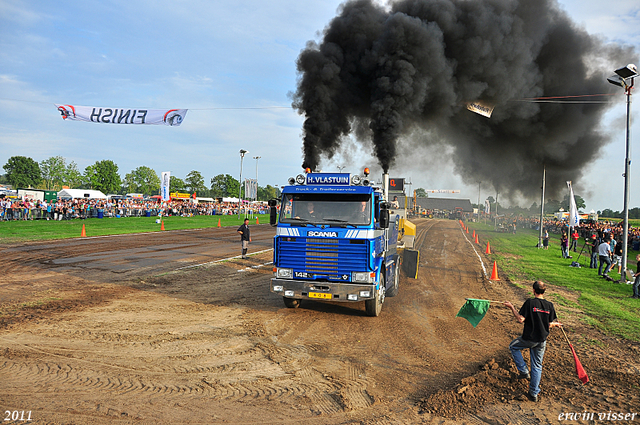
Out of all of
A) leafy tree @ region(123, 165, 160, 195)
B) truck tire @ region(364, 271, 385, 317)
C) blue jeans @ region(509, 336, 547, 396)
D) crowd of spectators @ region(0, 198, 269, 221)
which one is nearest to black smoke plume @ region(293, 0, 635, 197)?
truck tire @ region(364, 271, 385, 317)

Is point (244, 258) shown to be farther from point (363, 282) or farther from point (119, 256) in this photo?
point (363, 282)

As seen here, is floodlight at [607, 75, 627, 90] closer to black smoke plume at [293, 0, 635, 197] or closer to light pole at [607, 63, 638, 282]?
light pole at [607, 63, 638, 282]

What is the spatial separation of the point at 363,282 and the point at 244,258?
36.4 feet

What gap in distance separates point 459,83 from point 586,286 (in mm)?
11879

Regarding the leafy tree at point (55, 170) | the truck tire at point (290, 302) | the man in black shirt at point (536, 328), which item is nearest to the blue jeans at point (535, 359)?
the man in black shirt at point (536, 328)

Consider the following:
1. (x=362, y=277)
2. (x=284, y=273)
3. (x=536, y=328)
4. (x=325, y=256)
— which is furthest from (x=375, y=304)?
(x=536, y=328)

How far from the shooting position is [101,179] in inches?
3784

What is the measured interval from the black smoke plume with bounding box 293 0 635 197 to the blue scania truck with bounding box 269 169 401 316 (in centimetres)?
729

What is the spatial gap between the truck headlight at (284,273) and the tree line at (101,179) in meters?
99.0

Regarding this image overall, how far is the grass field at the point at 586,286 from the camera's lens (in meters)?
9.61

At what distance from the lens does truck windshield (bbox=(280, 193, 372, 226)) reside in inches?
339

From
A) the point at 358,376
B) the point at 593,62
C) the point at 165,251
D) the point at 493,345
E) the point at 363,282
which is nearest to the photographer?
the point at 358,376

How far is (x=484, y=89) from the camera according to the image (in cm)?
2044

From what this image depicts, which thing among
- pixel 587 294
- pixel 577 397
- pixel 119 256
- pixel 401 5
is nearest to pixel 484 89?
pixel 401 5
